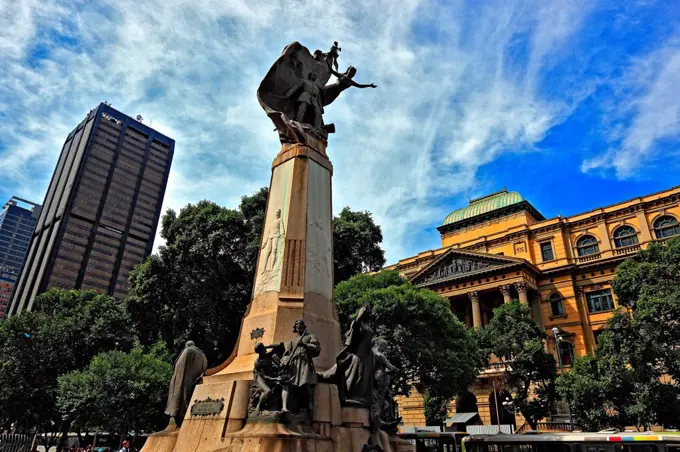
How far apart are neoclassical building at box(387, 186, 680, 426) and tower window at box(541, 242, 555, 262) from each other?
7 cm

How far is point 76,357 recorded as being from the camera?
22.2m

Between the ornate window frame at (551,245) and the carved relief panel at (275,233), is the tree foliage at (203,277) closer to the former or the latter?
the carved relief panel at (275,233)

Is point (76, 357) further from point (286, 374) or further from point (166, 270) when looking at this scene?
point (286, 374)

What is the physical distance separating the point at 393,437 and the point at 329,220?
3918mm

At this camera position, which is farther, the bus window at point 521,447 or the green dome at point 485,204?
the green dome at point 485,204

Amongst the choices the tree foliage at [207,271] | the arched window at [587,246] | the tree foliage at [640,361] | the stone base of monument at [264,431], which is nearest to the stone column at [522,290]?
the arched window at [587,246]

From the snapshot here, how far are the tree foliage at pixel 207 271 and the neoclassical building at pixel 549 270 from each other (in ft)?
57.9

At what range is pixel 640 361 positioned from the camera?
62.5 ft

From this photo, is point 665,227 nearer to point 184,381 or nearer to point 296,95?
point 296,95

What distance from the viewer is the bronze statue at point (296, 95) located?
888 cm

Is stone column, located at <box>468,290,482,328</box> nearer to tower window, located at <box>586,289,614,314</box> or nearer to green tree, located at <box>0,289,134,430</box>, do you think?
tower window, located at <box>586,289,614,314</box>

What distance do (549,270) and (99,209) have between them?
246 feet

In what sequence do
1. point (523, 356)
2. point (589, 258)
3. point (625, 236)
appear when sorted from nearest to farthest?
point (523, 356), point (625, 236), point (589, 258)

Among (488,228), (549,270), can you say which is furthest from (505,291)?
(488,228)
